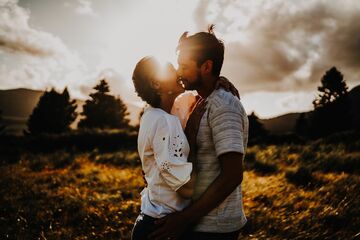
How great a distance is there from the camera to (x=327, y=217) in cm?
490

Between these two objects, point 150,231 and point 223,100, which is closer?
point 223,100

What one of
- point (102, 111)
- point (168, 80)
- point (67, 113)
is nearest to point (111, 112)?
point (102, 111)

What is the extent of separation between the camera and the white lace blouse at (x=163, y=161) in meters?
2.14

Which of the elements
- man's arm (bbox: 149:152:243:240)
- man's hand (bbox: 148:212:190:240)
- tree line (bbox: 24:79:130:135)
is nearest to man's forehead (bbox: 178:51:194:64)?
man's arm (bbox: 149:152:243:240)

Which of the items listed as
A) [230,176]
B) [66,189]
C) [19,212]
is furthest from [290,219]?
[66,189]

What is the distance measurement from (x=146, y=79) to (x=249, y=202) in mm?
4700

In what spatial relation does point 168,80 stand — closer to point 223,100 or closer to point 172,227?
point 223,100

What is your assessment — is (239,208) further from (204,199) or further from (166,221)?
(166,221)

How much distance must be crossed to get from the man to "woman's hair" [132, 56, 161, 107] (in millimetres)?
229

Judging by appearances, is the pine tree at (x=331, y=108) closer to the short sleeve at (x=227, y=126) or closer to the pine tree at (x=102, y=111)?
the pine tree at (x=102, y=111)

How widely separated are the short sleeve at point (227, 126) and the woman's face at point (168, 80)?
532 millimetres

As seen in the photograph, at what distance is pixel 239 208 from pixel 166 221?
49 centimetres

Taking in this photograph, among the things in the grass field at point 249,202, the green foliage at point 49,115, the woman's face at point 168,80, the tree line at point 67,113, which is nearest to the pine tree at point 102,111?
the tree line at point 67,113

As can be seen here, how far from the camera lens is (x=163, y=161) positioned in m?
2.16
